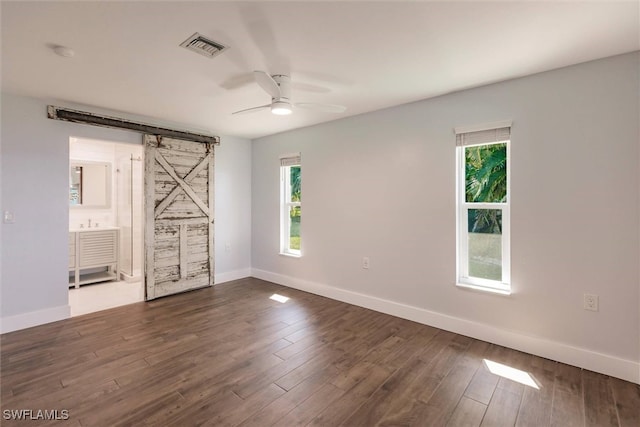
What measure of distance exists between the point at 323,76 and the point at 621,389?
3.45 metres

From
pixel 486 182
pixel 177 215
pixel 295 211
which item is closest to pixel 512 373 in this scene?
pixel 486 182

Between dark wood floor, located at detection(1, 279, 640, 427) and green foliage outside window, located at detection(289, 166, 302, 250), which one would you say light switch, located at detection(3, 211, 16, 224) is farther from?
green foliage outside window, located at detection(289, 166, 302, 250)

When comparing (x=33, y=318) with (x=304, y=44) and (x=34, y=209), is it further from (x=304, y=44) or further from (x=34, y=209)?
(x=304, y=44)

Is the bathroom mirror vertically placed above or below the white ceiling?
below

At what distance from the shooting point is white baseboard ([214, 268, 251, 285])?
16.8 ft

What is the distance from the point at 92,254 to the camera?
5.04 meters

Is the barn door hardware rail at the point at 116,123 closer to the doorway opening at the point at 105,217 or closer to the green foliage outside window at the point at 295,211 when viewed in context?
the doorway opening at the point at 105,217

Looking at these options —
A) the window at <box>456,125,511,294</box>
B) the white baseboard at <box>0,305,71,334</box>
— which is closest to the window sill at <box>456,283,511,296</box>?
the window at <box>456,125,511,294</box>

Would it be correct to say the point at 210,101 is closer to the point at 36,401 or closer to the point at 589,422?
the point at 36,401

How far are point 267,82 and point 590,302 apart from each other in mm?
3234

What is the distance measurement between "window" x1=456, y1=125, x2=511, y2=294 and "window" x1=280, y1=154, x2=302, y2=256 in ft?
8.39

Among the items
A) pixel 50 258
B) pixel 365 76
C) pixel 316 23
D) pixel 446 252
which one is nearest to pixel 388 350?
pixel 446 252

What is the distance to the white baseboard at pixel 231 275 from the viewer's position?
16.8 feet

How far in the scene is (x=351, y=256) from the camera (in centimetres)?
413
